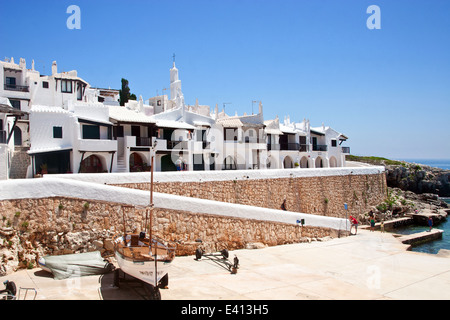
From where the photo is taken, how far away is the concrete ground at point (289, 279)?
11031mm

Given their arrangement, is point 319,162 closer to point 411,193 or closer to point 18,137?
point 411,193

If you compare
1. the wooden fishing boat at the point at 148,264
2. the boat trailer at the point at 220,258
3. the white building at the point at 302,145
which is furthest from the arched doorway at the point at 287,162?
the wooden fishing boat at the point at 148,264

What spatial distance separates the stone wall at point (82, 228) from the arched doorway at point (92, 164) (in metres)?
11.3

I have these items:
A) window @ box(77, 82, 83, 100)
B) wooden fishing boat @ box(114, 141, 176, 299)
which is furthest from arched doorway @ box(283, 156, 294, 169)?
wooden fishing boat @ box(114, 141, 176, 299)

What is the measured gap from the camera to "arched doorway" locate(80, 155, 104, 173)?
24766 mm

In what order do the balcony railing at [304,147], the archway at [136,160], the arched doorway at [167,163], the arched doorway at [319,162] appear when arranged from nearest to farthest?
the archway at [136,160]
the arched doorway at [167,163]
the balcony railing at [304,147]
the arched doorway at [319,162]

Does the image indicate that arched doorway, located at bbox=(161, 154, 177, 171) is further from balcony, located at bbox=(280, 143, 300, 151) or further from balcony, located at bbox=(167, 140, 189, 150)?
balcony, located at bbox=(280, 143, 300, 151)

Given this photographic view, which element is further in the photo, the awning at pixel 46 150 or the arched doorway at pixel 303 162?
the arched doorway at pixel 303 162

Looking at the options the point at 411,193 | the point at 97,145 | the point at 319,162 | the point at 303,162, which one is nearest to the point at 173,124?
the point at 97,145

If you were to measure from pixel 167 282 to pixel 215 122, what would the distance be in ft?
78.5

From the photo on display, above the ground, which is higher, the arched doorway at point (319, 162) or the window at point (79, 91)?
the window at point (79, 91)

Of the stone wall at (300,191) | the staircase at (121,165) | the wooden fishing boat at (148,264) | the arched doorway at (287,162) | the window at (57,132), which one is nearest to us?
the wooden fishing boat at (148,264)

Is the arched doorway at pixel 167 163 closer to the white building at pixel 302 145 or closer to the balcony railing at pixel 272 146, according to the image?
the white building at pixel 302 145

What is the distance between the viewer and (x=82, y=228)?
13805 mm
